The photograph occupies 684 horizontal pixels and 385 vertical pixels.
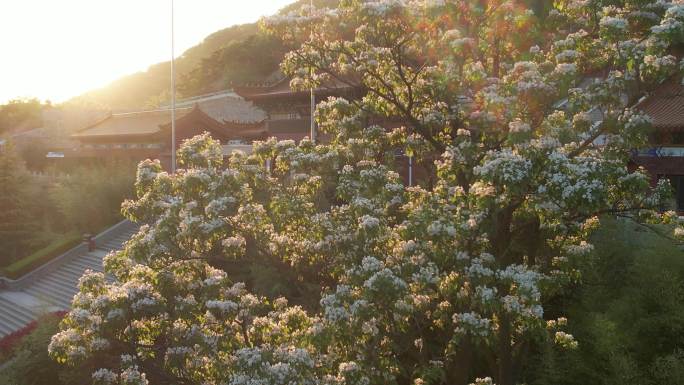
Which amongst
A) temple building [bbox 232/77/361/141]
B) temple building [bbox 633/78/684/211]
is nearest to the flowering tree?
temple building [bbox 633/78/684/211]

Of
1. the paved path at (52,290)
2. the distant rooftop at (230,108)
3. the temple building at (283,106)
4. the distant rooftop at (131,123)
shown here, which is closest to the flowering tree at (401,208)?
the paved path at (52,290)

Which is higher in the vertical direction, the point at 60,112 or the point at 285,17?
the point at 285,17

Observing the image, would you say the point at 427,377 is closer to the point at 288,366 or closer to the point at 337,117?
the point at 288,366

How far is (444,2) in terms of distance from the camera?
702cm

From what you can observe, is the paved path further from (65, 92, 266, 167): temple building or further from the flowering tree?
the flowering tree

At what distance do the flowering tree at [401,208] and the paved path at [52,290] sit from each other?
1536cm

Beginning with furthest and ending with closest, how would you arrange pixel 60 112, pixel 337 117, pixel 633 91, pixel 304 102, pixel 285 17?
pixel 60 112
pixel 304 102
pixel 337 117
pixel 285 17
pixel 633 91

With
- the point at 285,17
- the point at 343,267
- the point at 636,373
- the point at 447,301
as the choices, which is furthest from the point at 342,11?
the point at 636,373

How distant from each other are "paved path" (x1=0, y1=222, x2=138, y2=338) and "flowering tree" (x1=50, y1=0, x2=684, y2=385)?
15364 mm

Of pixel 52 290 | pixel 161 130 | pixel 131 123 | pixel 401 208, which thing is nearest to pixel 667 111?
pixel 401 208

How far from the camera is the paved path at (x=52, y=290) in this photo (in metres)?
21.1

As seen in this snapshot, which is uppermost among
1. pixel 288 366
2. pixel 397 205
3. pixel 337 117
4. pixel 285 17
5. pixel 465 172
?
pixel 285 17

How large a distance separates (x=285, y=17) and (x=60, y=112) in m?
61.3

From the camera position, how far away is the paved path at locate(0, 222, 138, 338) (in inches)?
829
